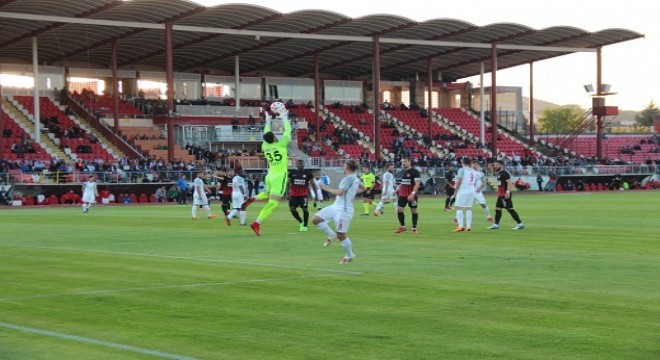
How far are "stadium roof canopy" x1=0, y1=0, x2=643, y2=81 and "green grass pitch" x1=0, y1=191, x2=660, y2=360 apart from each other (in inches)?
1559

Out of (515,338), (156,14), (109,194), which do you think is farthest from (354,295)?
(156,14)

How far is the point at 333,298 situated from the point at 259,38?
60327 millimetres

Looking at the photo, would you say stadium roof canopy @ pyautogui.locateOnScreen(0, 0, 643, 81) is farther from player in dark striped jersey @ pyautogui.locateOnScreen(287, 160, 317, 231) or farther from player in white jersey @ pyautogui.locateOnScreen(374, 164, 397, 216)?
player in dark striped jersey @ pyautogui.locateOnScreen(287, 160, 317, 231)

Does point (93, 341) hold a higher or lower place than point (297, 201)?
lower

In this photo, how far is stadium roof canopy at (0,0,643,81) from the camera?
202 ft

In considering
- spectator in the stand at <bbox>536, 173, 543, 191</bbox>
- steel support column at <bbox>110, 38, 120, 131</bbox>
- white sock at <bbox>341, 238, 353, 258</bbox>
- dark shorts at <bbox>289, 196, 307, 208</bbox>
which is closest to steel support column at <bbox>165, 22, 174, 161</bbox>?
steel support column at <bbox>110, 38, 120, 131</bbox>

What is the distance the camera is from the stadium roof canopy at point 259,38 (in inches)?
2424

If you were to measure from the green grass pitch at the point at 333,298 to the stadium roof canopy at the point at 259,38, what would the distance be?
3961 cm

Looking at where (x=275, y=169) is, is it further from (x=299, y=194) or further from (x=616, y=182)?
(x=616, y=182)

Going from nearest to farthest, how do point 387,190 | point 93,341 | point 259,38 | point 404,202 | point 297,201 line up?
point 93,341, point 404,202, point 297,201, point 387,190, point 259,38

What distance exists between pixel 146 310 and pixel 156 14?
52359mm

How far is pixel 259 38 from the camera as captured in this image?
7181 centimetres

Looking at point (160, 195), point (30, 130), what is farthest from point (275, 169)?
point (30, 130)

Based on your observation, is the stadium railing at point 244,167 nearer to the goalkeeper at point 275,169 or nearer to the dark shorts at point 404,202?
the dark shorts at point 404,202
